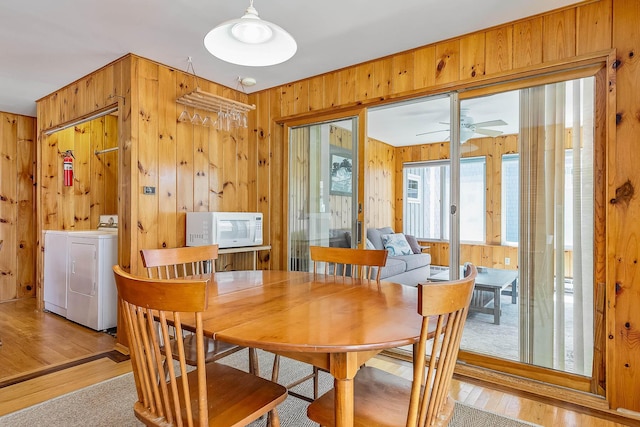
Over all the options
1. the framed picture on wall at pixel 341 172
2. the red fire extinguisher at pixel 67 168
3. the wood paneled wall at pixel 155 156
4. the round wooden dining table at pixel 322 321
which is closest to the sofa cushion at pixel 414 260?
the framed picture on wall at pixel 341 172

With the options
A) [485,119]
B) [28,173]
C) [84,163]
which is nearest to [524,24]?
[485,119]

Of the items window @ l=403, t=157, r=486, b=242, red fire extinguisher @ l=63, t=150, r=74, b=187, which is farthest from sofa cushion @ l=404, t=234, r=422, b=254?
red fire extinguisher @ l=63, t=150, r=74, b=187

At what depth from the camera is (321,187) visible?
3.38 meters

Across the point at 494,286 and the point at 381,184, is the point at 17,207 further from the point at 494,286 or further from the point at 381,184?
the point at 494,286

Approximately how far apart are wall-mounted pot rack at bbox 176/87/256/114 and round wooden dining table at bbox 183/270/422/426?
1.73m

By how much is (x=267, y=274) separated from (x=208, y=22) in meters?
1.69

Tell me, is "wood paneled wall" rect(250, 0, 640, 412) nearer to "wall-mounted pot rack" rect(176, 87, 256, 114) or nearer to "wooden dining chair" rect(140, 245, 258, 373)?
"wall-mounted pot rack" rect(176, 87, 256, 114)

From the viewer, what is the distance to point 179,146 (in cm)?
321

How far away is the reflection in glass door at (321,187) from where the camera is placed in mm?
3188

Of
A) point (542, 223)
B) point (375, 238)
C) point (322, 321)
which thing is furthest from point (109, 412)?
point (375, 238)

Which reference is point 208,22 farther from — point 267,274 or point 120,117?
point 267,274

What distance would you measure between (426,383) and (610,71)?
2.10 meters

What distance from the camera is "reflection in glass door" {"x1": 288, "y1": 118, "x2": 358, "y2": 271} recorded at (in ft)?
10.5

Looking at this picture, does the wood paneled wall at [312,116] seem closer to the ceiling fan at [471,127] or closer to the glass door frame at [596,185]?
the glass door frame at [596,185]
